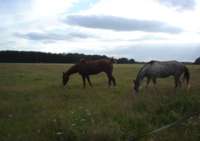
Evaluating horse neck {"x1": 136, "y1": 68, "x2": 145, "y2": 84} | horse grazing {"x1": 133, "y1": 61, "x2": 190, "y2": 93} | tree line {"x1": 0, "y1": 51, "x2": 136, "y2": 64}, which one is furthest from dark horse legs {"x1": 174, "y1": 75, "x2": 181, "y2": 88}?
tree line {"x1": 0, "y1": 51, "x2": 136, "y2": 64}

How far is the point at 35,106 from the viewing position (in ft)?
35.6

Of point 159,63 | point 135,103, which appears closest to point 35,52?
point 159,63

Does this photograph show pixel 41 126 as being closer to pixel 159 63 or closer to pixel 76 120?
pixel 76 120

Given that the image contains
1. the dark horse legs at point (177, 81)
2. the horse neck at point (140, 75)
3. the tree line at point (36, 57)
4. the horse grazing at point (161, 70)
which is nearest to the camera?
the horse neck at point (140, 75)

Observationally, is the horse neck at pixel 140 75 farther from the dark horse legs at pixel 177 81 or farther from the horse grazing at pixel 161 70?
the dark horse legs at pixel 177 81

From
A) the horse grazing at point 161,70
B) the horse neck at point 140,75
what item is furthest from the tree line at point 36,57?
the horse neck at point 140,75

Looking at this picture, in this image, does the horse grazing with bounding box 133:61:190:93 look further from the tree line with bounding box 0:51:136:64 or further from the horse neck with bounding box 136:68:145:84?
the tree line with bounding box 0:51:136:64

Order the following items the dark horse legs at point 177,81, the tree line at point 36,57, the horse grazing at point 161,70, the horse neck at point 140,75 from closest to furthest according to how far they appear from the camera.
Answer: the horse neck at point 140,75, the horse grazing at point 161,70, the dark horse legs at point 177,81, the tree line at point 36,57

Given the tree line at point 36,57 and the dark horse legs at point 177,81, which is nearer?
the dark horse legs at point 177,81

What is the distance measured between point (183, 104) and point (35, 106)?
16.4ft

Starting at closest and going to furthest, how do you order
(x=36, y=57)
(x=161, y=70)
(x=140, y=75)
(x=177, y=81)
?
(x=140, y=75) < (x=161, y=70) < (x=177, y=81) < (x=36, y=57)

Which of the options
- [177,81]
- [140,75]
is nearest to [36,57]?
[177,81]

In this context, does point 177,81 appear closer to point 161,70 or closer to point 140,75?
point 161,70

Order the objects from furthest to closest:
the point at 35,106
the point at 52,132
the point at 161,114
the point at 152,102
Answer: the point at 35,106, the point at 152,102, the point at 161,114, the point at 52,132
